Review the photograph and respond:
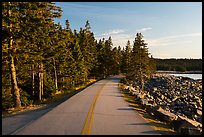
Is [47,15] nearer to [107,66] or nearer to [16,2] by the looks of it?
[16,2]

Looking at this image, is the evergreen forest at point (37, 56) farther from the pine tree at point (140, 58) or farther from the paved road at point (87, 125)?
the paved road at point (87, 125)

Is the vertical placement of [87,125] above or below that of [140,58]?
below

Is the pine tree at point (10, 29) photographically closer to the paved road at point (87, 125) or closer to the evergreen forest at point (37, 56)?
the evergreen forest at point (37, 56)

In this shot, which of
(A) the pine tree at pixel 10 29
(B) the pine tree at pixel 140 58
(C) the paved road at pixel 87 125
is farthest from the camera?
(B) the pine tree at pixel 140 58

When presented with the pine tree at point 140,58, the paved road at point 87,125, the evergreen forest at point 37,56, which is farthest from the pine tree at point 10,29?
the pine tree at point 140,58

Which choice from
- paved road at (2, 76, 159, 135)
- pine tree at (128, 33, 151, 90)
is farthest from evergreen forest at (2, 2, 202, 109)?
paved road at (2, 76, 159, 135)

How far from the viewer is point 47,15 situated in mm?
34125

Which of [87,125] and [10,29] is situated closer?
[87,125]

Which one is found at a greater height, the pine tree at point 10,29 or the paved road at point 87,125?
the pine tree at point 10,29

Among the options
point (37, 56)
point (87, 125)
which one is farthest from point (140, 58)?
point (87, 125)

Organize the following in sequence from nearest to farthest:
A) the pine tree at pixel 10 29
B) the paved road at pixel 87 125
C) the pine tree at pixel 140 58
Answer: the paved road at pixel 87 125, the pine tree at pixel 10 29, the pine tree at pixel 140 58

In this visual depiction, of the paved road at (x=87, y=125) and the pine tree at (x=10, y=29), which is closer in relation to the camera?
Answer: the paved road at (x=87, y=125)

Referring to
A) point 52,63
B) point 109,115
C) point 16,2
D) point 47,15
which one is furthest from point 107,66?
point 109,115

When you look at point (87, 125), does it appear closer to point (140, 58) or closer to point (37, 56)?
point (37, 56)
